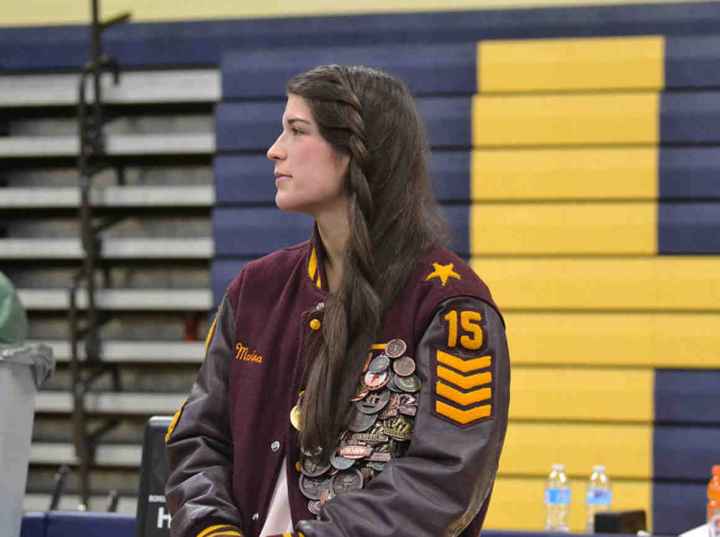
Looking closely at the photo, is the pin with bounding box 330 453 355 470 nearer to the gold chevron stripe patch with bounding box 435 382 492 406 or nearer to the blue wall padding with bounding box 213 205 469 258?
the gold chevron stripe patch with bounding box 435 382 492 406

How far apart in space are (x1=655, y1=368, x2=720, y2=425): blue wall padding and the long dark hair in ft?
12.0

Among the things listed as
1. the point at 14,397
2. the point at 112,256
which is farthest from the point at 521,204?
the point at 14,397

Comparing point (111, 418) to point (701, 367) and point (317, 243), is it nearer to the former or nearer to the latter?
point (701, 367)

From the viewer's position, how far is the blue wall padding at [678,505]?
4.96 m

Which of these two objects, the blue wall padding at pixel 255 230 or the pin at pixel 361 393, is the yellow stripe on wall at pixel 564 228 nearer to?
the blue wall padding at pixel 255 230

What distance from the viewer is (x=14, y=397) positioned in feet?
8.13

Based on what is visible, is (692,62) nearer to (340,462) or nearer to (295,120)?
(295,120)

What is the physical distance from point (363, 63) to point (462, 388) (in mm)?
4041

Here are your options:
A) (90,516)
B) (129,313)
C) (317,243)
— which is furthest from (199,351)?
(317,243)

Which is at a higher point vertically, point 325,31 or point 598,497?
point 325,31

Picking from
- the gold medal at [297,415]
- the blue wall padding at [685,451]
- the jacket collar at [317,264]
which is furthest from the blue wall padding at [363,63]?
the gold medal at [297,415]

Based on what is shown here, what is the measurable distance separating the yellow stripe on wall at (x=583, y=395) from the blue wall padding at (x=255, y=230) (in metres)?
1.21

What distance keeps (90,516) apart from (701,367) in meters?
3.17

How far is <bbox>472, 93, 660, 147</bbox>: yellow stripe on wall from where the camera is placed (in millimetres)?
5121
